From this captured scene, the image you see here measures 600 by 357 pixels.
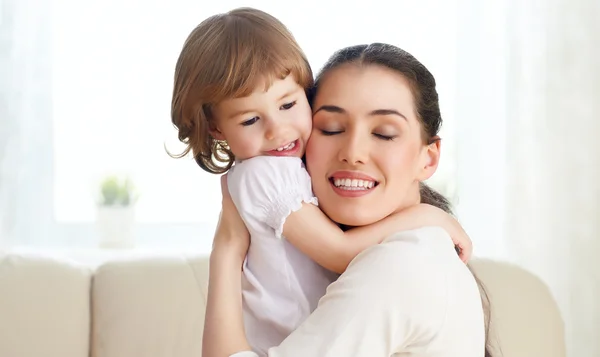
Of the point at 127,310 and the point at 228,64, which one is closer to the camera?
the point at 228,64

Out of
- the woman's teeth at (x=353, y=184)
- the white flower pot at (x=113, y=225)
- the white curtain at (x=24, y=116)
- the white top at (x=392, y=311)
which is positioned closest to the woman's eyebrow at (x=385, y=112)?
the woman's teeth at (x=353, y=184)

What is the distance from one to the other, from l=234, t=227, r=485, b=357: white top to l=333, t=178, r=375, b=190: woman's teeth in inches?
5.2

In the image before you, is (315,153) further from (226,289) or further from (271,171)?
(226,289)

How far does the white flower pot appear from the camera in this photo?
3416mm

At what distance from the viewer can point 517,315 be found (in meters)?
2.71

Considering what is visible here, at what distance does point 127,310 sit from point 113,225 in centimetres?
Result: 86

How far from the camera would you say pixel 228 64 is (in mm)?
1396

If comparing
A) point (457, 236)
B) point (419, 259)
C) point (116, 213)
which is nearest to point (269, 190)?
point (419, 259)

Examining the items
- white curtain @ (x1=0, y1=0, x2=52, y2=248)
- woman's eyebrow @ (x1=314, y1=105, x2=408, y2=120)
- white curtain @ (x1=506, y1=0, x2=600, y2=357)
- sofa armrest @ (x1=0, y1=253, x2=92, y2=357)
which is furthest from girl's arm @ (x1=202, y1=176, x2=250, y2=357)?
white curtain @ (x1=506, y1=0, x2=600, y2=357)

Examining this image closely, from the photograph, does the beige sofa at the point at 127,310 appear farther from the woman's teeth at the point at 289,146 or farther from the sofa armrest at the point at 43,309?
the woman's teeth at the point at 289,146

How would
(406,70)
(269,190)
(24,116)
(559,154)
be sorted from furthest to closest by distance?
1. (559,154)
2. (24,116)
3. (406,70)
4. (269,190)

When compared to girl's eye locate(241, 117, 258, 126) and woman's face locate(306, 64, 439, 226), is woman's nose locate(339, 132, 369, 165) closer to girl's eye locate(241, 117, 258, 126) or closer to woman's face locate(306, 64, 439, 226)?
woman's face locate(306, 64, 439, 226)

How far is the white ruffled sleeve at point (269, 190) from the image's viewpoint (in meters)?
1.36

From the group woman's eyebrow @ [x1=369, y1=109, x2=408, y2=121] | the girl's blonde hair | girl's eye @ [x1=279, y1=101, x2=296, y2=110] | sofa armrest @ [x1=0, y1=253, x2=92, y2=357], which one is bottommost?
sofa armrest @ [x1=0, y1=253, x2=92, y2=357]
